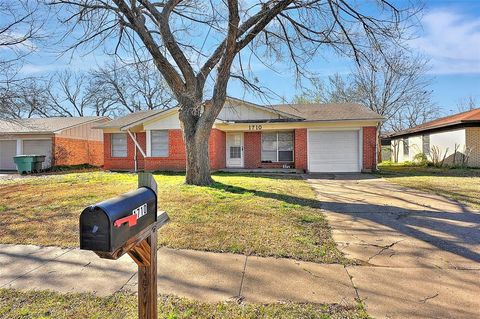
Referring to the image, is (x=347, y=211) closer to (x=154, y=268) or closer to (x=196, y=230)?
(x=196, y=230)

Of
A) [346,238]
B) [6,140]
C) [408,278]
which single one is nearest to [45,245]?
[346,238]

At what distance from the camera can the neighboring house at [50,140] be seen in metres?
19.8

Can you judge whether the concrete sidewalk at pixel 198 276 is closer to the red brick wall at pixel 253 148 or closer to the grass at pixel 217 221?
the grass at pixel 217 221

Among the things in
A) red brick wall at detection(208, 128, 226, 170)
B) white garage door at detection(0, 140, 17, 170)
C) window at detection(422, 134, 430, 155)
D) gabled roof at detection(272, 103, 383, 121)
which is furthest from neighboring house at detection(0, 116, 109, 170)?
window at detection(422, 134, 430, 155)

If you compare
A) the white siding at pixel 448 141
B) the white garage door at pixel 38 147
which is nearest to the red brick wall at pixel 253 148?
the white siding at pixel 448 141

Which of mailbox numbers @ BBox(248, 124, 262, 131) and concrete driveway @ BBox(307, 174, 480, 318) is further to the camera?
mailbox numbers @ BBox(248, 124, 262, 131)

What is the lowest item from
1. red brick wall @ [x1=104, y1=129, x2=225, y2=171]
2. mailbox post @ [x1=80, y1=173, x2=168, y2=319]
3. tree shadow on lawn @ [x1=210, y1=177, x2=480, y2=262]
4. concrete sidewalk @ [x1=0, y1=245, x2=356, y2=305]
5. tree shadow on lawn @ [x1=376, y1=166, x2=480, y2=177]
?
concrete sidewalk @ [x1=0, y1=245, x2=356, y2=305]

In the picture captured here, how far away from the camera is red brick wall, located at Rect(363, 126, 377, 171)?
14633 millimetres

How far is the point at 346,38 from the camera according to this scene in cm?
923

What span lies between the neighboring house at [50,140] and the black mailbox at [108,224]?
70.4 feet

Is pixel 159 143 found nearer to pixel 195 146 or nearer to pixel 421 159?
pixel 195 146

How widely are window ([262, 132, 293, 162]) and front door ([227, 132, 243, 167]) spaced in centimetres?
139

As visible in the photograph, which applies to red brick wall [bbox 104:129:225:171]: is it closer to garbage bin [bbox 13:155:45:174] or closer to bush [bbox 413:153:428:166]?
garbage bin [bbox 13:155:45:174]

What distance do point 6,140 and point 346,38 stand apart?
24221mm
